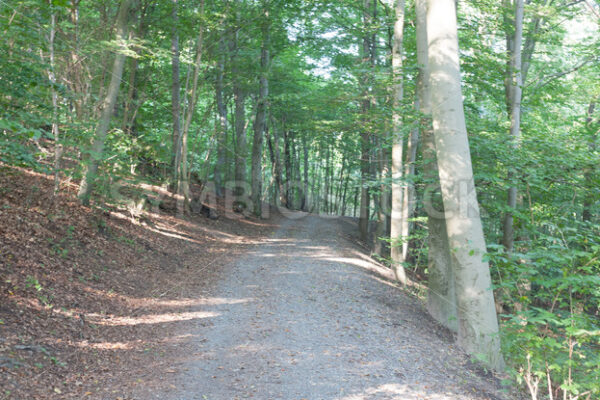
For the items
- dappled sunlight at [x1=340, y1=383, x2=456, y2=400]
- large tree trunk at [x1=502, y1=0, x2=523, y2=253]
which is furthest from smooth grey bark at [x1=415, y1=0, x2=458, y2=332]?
dappled sunlight at [x1=340, y1=383, x2=456, y2=400]

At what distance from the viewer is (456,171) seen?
18.7 ft

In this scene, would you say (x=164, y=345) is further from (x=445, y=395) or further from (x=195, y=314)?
(x=445, y=395)

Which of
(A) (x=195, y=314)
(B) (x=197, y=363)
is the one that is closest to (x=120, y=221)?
(A) (x=195, y=314)

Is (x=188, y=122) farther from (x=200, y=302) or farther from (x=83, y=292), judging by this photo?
(x=83, y=292)

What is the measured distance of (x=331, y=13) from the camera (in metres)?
14.6

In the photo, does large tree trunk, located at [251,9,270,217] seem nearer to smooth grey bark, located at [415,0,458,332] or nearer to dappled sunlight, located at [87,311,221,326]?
smooth grey bark, located at [415,0,458,332]

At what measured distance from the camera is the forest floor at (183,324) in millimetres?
4637

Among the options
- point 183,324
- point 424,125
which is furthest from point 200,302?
point 424,125

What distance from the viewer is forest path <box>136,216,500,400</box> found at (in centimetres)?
472

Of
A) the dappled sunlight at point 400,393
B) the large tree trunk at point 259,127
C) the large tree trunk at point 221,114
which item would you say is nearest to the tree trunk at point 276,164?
the large tree trunk at point 221,114

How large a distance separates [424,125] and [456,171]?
2459mm

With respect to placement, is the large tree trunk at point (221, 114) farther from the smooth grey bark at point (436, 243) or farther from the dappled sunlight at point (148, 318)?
the dappled sunlight at point (148, 318)

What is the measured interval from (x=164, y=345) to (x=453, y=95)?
5.26 meters

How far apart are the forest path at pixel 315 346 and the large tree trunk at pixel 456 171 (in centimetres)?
114
